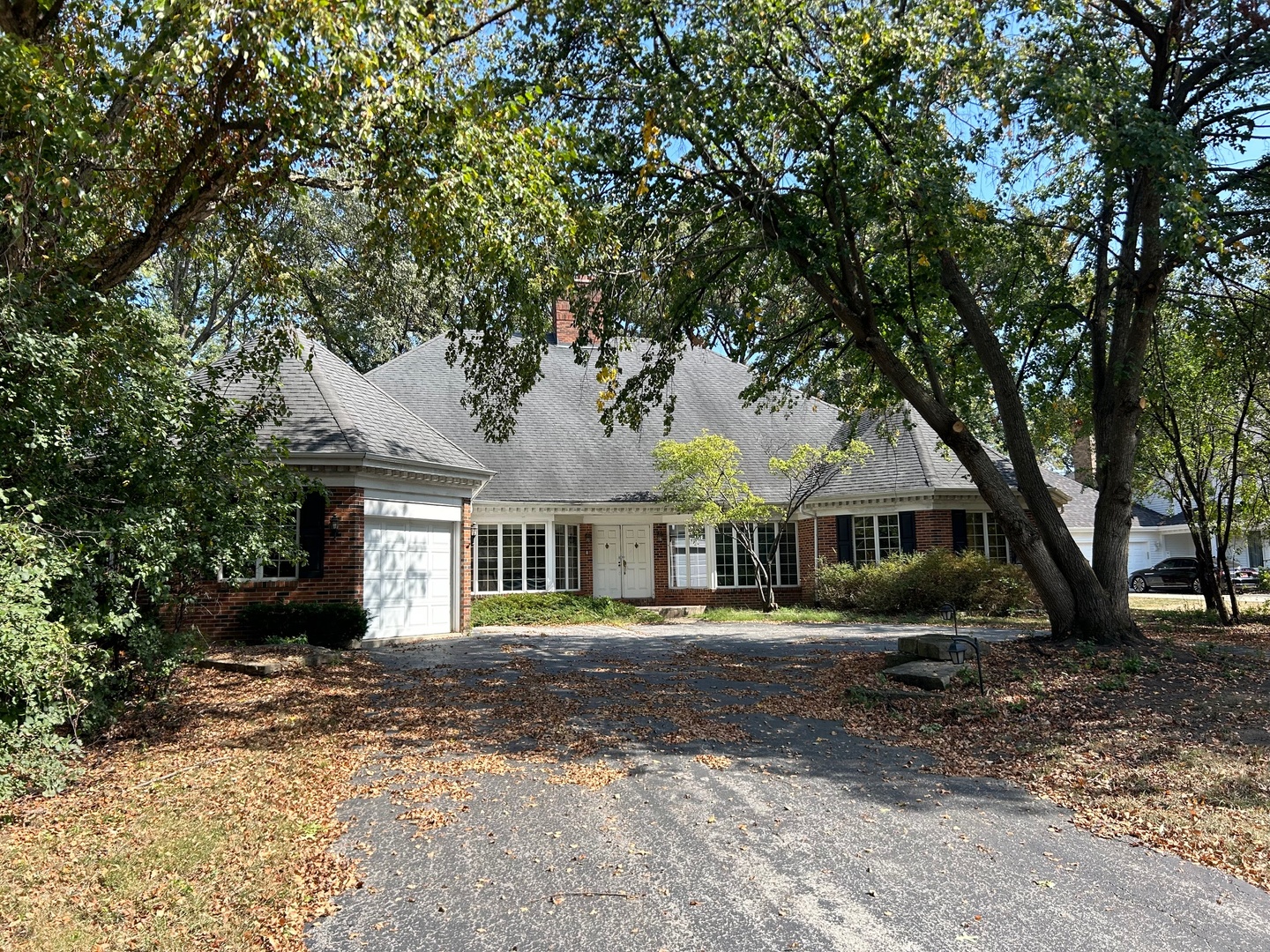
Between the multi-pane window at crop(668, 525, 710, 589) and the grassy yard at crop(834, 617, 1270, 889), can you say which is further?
the multi-pane window at crop(668, 525, 710, 589)

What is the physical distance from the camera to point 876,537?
69.6 feet

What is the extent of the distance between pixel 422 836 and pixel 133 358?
4372mm

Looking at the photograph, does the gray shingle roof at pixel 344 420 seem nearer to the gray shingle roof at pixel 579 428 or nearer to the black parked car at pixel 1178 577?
the gray shingle roof at pixel 579 428

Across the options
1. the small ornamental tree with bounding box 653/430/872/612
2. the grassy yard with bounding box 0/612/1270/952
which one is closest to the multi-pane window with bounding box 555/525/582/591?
the small ornamental tree with bounding box 653/430/872/612

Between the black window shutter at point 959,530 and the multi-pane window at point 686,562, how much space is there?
630cm

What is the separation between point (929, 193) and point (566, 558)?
48.8ft

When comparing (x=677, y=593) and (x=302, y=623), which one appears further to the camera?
(x=677, y=593)

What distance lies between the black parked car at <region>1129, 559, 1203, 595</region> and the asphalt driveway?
3084cm

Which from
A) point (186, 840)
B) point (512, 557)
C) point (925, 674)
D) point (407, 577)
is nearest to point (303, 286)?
point (407, 577)

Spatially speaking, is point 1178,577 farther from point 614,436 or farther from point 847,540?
point 614,436

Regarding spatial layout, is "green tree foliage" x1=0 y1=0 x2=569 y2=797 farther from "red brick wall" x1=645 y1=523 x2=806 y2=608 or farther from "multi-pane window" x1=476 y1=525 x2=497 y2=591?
"red brick wall" x1=645 y1=523 x2=806 y2=608

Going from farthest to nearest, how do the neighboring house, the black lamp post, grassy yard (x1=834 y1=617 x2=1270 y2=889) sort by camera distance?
the neighboring house < the black lamp post < grassy yard (x1=834 y1=617 x2=1270 y2=889)

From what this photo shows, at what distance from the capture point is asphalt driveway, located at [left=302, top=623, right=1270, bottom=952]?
3.90 meters

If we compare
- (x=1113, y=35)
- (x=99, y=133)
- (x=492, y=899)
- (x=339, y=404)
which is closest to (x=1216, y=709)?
(x=492, y=899)
